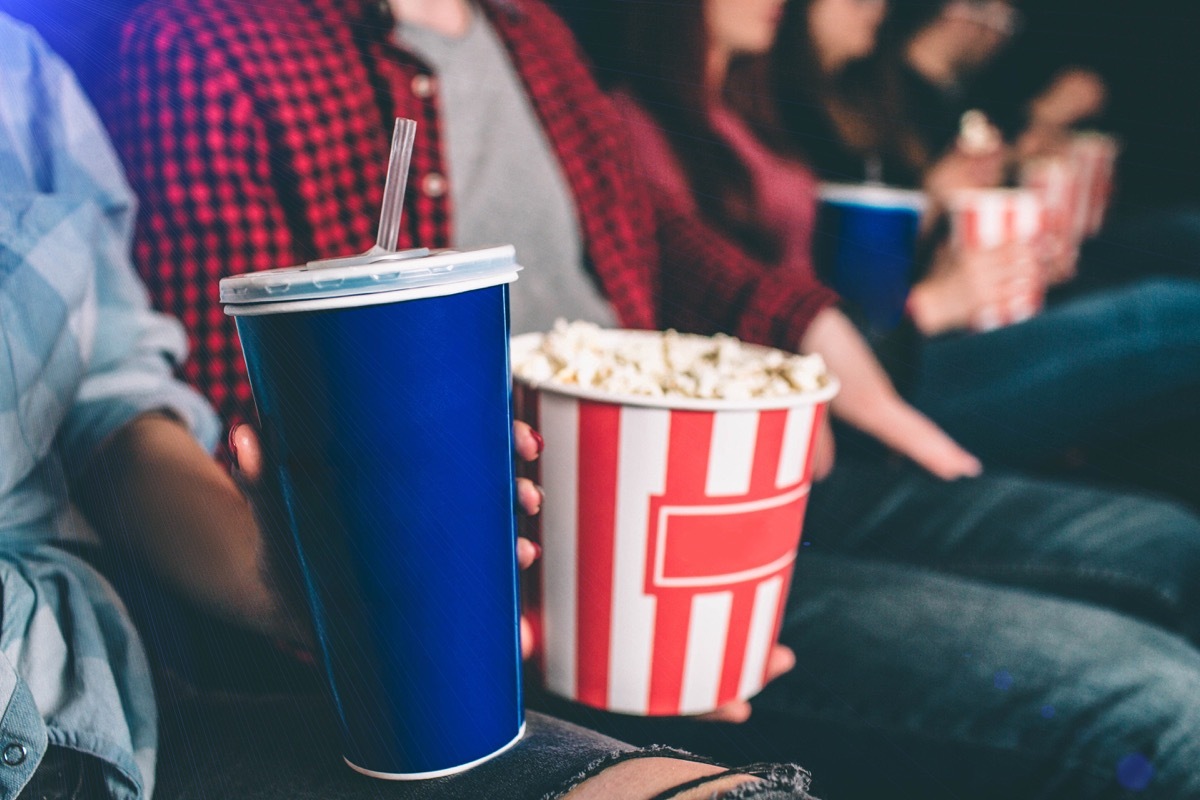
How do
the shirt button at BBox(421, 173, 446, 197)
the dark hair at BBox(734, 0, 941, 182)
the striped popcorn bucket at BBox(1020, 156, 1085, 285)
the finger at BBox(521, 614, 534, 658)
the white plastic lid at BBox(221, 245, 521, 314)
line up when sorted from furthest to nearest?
the striped popcorn bucket at BBox(1020, 156, 1085, 285) < the dark hair at BBox(734, 0, 941, 182) < the shirt button at BBox(421, 173, 446, 197) < the finger at BBox(521, 614, 534, 658) < the white plastic lid at BBox(221, 245, 521, 314)

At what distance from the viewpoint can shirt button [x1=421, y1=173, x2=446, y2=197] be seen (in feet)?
2.86

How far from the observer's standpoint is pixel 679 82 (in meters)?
1.33

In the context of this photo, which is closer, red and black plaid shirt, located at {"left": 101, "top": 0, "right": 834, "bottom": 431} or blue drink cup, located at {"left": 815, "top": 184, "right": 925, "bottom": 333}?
red and black plaid shirt, located at {"left": 101, "top": 0, "right": 834, "bottom": 431}

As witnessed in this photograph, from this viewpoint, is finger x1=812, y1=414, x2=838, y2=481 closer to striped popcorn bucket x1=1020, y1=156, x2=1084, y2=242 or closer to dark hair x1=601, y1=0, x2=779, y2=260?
dark hair x1=601, y1=0, x2=779, y2=260

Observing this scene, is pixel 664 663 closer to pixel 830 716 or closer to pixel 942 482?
pixel 830 716

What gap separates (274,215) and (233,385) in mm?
187

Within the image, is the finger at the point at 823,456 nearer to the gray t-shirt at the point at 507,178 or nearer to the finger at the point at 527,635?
the gray t-shirt at the point at 507,178

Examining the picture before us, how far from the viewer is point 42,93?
2.17 ft

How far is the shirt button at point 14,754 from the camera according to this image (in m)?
0.42

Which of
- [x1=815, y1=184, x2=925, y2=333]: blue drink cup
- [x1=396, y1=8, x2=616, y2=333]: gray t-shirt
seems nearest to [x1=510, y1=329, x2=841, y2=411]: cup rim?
[x1=396, y1=8, x2=616, y2=333]: gray t-shirt

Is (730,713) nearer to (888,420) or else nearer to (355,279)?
(355,279)

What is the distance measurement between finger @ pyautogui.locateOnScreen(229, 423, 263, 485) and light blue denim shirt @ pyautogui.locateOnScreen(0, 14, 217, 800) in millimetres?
169

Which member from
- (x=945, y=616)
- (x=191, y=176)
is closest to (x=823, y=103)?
(x=945, y=616)

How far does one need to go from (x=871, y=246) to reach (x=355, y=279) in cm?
102
